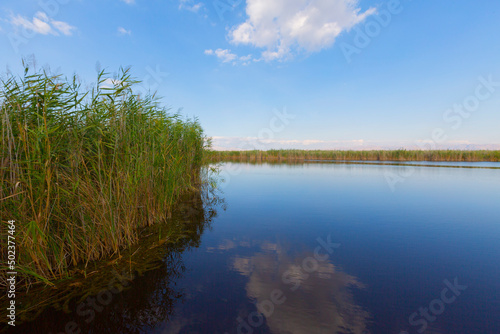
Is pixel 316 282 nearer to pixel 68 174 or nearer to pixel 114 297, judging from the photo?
pixel 114 297

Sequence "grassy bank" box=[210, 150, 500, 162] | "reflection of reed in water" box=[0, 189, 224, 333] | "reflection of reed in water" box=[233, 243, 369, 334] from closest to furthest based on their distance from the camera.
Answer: "reflection of reed in water" box=[0, 189, 224, 333]
"reflection of reed in water" box=[233, 243, 369, 334]
"grassy bank" box=[210, 150, 500, 162]

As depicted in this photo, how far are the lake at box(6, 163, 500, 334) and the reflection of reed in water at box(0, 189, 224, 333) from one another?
0.02m

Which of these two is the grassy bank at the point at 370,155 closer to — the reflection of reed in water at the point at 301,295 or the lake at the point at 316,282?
the lake at the point at 316,282

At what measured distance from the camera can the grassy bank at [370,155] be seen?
38.8m

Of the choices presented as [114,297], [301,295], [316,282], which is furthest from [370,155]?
[114,297]

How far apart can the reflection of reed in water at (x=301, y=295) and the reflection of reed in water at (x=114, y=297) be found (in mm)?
1285

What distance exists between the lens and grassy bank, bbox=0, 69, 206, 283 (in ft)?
10.00

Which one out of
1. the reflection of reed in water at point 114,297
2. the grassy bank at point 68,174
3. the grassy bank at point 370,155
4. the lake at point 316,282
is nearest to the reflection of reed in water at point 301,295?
the lake at point 316,282

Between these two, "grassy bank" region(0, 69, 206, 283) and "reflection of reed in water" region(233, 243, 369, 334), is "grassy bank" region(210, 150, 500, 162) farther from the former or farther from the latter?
"reflection of reed in water" region(233, 243, 369, 334)

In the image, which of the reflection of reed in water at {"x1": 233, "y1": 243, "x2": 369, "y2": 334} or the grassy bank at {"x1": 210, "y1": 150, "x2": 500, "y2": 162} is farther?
the grassy bank at {"x1": 210, "y1": 150, "x2": 500, "y2": 162}

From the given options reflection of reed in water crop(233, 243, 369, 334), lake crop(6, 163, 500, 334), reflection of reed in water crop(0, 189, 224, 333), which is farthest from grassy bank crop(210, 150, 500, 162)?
reflection of reed in water crop(233, 243, 369, 334)

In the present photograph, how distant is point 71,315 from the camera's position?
2.75m

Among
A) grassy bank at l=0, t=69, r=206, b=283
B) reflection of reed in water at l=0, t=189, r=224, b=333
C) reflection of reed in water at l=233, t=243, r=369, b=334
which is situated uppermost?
grassy bank at l=0, t=69, r=206, b=283

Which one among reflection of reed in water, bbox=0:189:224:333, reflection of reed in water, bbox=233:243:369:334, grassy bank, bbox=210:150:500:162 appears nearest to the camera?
reflection of reed in water, bbox=0:189:224:333
